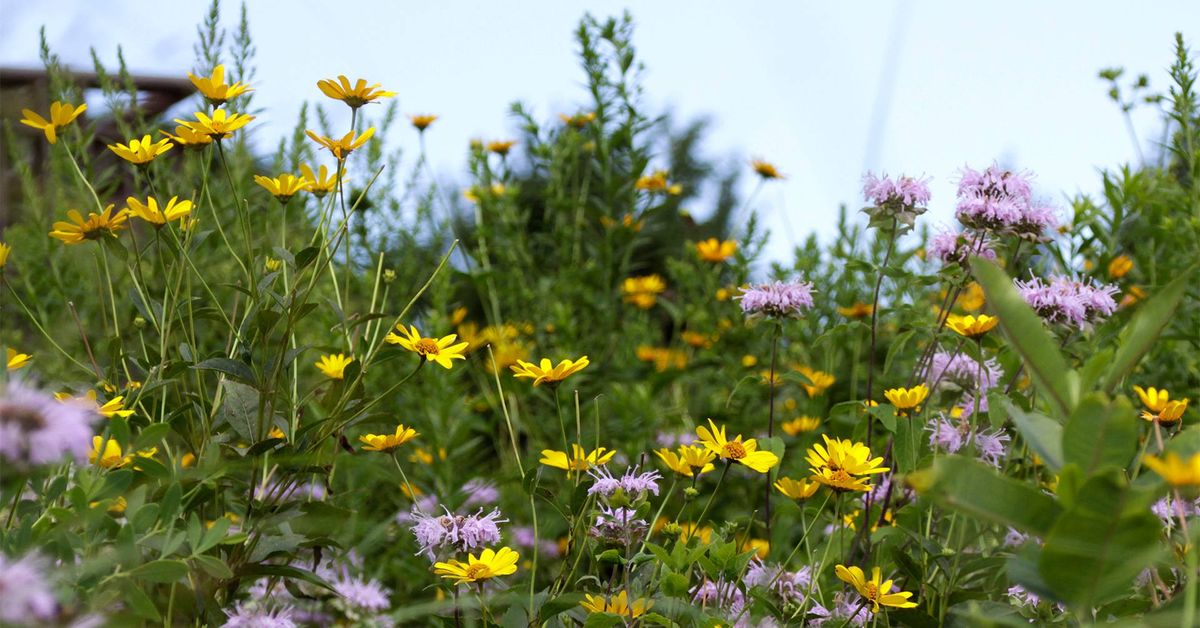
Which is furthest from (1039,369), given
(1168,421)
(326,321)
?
(326,321)

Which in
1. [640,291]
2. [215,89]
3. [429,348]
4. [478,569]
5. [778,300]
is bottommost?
[640,291]

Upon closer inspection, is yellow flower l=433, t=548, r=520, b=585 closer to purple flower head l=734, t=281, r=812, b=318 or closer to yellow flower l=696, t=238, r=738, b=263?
purple flower head l=734, t=281, r=812, b=318

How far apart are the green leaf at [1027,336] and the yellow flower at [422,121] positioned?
2.05 meters

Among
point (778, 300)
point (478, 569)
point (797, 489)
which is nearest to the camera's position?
point (478, 569)

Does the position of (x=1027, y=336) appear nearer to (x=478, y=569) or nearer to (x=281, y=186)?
(x=478, y=569)

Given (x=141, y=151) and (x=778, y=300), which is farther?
(x=778, y=300)

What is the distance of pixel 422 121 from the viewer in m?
2.75

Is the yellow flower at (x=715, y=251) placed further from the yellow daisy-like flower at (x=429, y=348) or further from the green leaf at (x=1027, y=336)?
the green leaf at (x=1027, y=336)

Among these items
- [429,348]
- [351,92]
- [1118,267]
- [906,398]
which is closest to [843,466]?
[906,398]

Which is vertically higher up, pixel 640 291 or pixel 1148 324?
pixel 1148 324

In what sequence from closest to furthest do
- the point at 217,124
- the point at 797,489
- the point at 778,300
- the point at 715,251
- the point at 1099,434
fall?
the point at 1099,434
the point at 217,124
the point at 797,489
the point at 778,300
the point at 715,251

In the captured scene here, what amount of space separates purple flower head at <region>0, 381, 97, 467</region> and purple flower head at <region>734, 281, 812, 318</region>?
1.06 m

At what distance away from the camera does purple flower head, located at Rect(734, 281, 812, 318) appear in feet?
5.21

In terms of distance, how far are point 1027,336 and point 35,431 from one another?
717 millimetres
